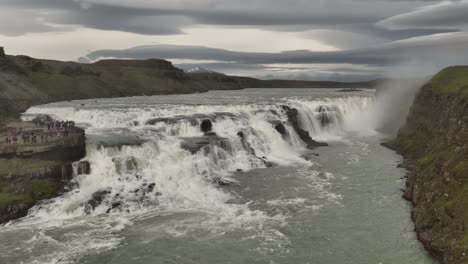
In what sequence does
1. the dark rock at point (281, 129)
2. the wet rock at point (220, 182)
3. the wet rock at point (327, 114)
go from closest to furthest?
1. the wet rock at point (220, 182)
2. the dark rock at point (281, 129)
3. the wet rock at point (327, 114)

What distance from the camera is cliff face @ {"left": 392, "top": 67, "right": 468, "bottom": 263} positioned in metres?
18.8

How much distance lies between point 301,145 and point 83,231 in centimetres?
3283

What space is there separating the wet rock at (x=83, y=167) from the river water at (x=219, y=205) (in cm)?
49

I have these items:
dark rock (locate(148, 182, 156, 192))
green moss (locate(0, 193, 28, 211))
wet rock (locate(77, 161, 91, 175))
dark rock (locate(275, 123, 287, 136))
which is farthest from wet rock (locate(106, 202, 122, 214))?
dark rock (locate(275, 123, 287, 136))

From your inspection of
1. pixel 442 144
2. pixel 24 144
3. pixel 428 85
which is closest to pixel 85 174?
pixel 24 144

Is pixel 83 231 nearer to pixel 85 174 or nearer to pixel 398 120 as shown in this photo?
pixel 85 174

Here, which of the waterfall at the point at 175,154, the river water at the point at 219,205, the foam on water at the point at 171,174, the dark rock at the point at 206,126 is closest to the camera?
the river water at the point at 219,205

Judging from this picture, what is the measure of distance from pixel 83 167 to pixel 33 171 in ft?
13.0

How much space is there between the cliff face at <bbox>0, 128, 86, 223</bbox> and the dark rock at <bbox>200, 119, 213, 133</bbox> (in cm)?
1632

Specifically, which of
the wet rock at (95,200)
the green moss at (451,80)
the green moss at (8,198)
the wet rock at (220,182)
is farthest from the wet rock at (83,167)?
the green moss at (451,80)

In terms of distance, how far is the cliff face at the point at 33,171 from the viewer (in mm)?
26203

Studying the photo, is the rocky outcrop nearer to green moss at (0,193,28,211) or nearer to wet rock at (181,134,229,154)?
wet rock at (181,134,229,154)

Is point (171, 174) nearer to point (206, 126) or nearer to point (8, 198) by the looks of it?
point (8, 198)

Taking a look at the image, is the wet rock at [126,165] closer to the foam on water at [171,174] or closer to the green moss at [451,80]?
the foam on water at [171,174]
